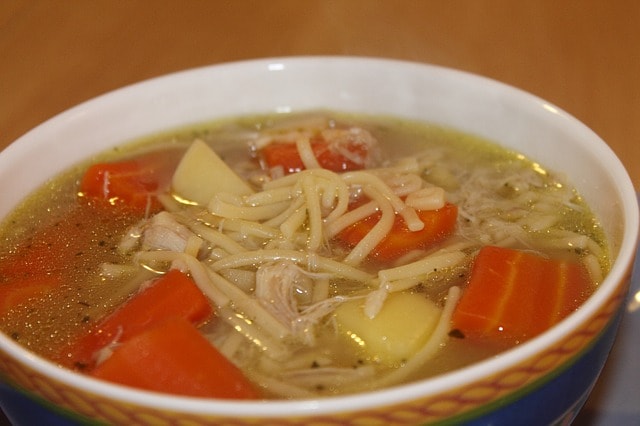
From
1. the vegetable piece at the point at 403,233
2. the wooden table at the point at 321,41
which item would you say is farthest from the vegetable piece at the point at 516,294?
the wooden table at the point at 321,41

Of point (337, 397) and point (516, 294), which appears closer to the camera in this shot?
point (337, 397)

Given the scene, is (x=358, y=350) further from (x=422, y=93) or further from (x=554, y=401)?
(x=422, y=93)

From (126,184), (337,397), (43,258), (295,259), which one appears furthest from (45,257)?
(337,397)

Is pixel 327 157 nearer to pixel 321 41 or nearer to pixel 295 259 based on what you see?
pixel 295 259

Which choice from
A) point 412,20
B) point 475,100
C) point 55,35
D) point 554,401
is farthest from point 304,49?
point 554,401

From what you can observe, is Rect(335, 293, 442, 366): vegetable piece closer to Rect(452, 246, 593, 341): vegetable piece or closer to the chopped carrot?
Rect(452, 246, 593, 341): vegetable piece

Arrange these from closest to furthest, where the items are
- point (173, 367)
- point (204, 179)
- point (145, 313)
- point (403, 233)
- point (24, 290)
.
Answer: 1. point (173, 367)
2. point (145, 313)
3. point (24, 290)
4. point (403, 233)
5. point (204, 179)

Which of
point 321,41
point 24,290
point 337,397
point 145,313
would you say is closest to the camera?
point 337,397
